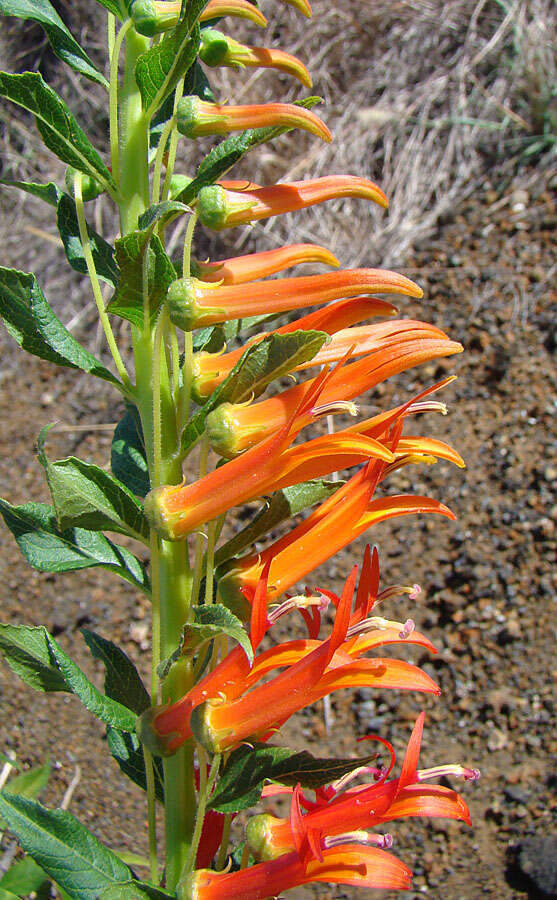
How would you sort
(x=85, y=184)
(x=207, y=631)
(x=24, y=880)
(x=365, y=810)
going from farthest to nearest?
(x=24, y=880) → (x=85, y=184) → (x=365, y=810) → (x=207, y=631)

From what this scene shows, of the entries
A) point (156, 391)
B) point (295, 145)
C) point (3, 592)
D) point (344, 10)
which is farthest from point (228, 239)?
point (156, 391)

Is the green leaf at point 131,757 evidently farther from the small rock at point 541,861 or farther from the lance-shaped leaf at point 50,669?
the small rock at point 541,861

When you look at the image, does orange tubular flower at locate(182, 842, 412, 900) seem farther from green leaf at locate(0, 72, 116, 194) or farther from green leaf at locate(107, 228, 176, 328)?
green leaf at locate(0, 72, 116, 194)

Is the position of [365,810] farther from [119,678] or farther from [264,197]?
[264,197]

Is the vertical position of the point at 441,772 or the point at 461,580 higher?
the point at 441,772

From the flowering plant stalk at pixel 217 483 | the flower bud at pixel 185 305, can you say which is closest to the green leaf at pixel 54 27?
the flowering plant stalk at pixel 217 483

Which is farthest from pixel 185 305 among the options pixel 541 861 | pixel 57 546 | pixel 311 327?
pixel 541 861
